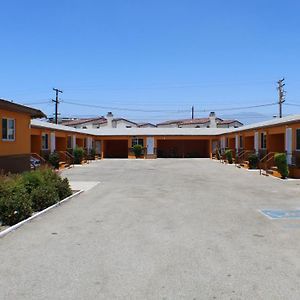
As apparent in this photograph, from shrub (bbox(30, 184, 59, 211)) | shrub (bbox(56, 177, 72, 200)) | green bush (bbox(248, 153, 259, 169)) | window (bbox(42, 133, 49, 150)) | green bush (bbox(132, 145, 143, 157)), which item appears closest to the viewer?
shrub (bbox(30, 184, 59, 211))

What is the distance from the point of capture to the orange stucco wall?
58.8 feet

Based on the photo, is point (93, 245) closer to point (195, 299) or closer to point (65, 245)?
point (65, 245)

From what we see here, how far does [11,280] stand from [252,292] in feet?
10.5

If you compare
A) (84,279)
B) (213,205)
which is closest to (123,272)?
(84,279)

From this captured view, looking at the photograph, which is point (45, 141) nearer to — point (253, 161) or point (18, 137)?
point (18, 137)

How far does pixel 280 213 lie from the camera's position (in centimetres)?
1240

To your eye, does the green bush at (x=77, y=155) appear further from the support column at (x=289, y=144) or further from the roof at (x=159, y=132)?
the support column at (x=289, y=144)

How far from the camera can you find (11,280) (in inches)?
241

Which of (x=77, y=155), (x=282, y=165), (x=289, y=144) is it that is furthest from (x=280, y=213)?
(x=77, y=155)

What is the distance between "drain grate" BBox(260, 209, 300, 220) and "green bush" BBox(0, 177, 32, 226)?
6.22 meters

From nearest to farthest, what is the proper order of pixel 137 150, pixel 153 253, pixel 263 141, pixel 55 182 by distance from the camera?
1. pixel 153 253
2. pixel 55 182
3. pixel 263 141
4. pixel 137 150

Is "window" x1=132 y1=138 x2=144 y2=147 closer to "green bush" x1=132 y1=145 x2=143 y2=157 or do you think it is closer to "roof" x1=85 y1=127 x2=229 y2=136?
"roof" x1=85 y1=127 x2=229 y2=136

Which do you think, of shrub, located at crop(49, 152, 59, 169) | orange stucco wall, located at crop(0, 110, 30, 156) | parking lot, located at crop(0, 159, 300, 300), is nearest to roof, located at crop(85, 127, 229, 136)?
shrub, located at crop(49, 152, 59, 169)

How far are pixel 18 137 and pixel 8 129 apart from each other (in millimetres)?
1151
